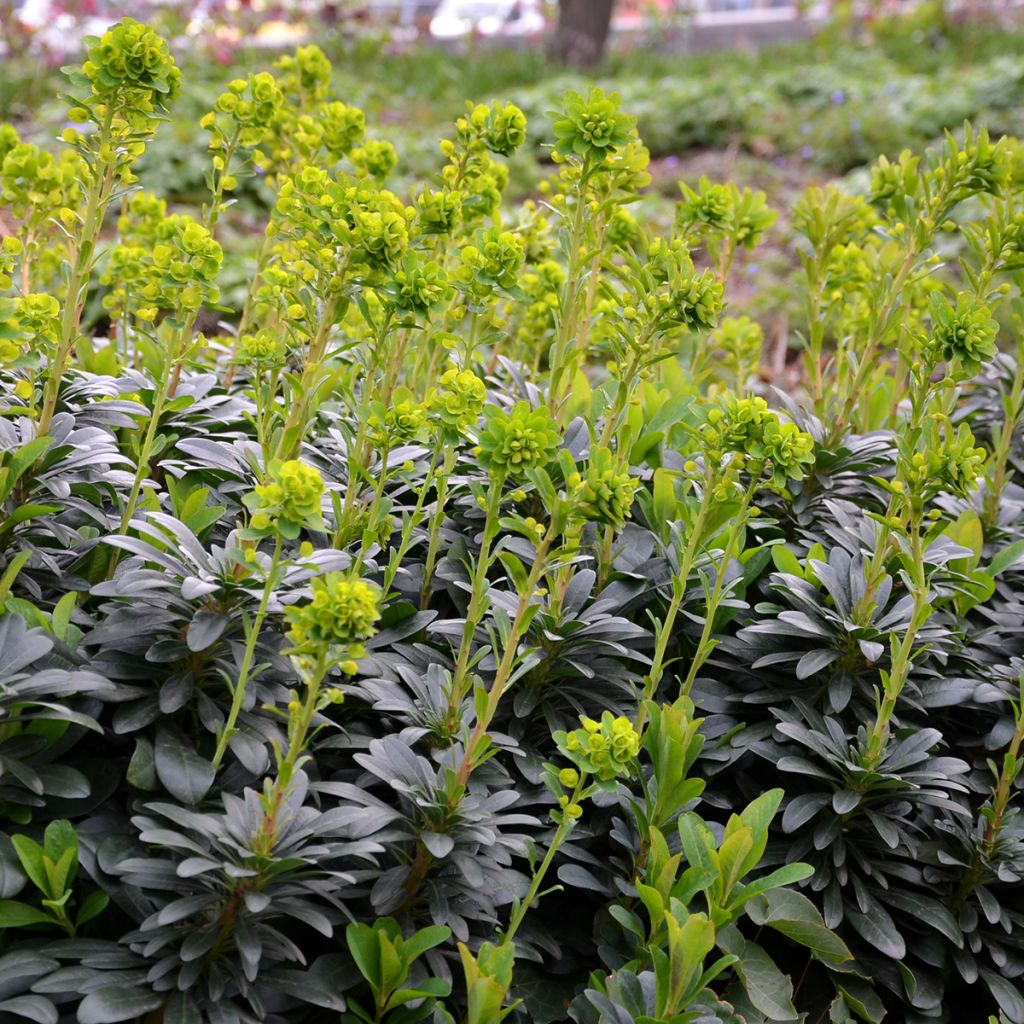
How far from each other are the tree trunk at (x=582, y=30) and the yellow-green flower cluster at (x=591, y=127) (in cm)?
1247

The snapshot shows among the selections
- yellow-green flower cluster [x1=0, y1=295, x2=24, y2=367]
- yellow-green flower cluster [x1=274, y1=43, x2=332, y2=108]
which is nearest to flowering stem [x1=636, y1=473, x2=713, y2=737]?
yellow-green flower cluster [x1=0, y1=295, x2=24, y2=367]

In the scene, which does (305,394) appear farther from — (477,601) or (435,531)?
(477,601)

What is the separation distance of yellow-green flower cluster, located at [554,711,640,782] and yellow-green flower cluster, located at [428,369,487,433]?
58 cm

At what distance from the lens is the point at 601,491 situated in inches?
67.7

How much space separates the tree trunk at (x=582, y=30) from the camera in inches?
537

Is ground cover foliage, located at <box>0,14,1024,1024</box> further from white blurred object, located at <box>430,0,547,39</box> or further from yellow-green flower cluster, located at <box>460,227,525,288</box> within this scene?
white blurred object, located at <box>430,0,547,39</box>

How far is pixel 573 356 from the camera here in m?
2.27

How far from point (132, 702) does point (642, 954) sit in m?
1.00

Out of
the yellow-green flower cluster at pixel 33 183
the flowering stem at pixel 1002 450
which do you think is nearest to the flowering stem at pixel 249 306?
the yellow-green flower cluster at pixel 33 183

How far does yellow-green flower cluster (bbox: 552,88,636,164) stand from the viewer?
7.27 feet

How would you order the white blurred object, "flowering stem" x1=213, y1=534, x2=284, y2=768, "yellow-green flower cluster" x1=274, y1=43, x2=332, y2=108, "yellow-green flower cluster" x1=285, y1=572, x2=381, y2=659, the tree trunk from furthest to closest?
1. the white blurred object
2. the tree trunk
3. "yellow-green flower cluster" x1=274, y1=43, x2=332, y2=108
4. "flowering stem" x1=213, y1=534, x2=284, y2=768
5. "yellow-green flower cluster" x1=285, y1=572, x2=381, y2=659

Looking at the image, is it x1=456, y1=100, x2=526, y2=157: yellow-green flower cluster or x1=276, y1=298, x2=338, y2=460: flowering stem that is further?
x1=456, y1=100, x2=526, y2=157: yellow-green flower cluster

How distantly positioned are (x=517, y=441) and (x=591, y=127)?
0.85 m

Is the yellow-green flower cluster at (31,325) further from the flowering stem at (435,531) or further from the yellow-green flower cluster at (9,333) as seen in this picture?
the flowering stem at (435,531)
